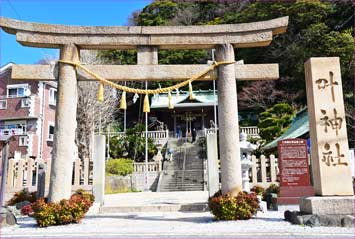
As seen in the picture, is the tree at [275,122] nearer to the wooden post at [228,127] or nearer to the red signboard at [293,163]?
the red signboard at [293,163]

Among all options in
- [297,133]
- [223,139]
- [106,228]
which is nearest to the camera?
[106,228]

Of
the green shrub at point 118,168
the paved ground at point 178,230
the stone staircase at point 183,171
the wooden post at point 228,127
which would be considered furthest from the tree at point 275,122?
the paved ground at point 178,230

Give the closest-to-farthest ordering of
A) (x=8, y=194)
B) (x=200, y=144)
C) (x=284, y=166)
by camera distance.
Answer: (x=284, y=166)
(x=8, y=194)
(x=200, y=144)

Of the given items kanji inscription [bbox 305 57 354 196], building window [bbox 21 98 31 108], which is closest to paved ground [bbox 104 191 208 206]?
kanji inscription [bbox 305 57 354 196]

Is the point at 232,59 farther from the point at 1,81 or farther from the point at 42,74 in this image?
→ the point at 1,81

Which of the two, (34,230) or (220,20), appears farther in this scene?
(220,20)

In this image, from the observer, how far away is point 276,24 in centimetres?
857

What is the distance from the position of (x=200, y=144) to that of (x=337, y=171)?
22.5 metres

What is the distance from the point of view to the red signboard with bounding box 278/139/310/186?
1066 cm

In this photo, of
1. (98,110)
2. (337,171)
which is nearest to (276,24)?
(337,171)

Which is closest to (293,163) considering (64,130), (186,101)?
(64,130)

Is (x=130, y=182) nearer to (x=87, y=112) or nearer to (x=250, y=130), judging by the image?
(x=87, y=112)

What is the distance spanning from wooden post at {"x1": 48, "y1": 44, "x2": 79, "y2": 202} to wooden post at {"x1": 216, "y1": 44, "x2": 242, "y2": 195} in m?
4.13

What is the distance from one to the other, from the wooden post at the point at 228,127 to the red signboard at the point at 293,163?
3.46m
